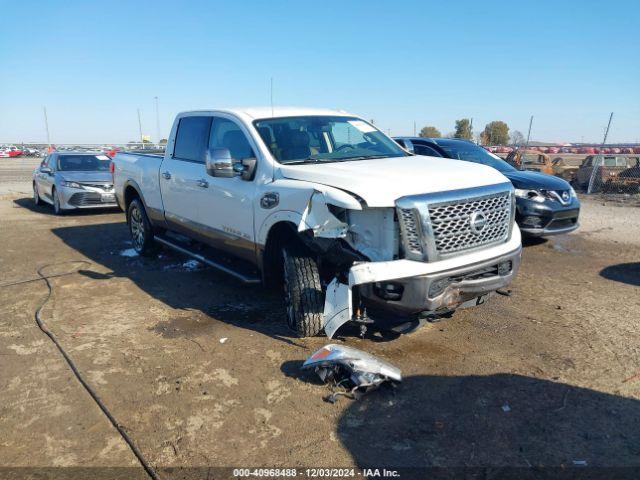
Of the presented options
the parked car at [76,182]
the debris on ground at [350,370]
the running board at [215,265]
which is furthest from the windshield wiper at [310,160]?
the parked car at [76,182]

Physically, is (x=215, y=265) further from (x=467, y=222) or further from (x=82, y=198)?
(x=82, y=198)

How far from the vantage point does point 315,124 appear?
531 cm

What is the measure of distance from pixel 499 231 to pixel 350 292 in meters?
1.42

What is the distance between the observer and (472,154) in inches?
348

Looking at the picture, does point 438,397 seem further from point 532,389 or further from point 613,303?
point 613,303

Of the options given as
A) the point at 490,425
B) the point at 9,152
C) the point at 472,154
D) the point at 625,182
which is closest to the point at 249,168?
the point at 490,425

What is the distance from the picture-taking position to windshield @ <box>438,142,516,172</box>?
342 inches

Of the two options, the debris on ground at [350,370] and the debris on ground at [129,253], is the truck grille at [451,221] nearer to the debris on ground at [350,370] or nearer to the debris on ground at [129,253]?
the debris on ground at [350,370]

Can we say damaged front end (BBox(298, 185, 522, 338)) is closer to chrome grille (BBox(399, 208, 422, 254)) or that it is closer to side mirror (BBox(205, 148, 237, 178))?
chrome grille (BBox(399, 208, 422, 254))

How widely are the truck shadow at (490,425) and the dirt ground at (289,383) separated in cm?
1

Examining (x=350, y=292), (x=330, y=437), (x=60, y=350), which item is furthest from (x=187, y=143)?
(x=330, y=437)

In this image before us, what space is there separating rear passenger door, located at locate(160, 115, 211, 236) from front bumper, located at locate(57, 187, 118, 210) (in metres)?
5.86

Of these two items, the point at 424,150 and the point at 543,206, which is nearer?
the point at 543,206

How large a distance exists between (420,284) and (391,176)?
903 millimetres
